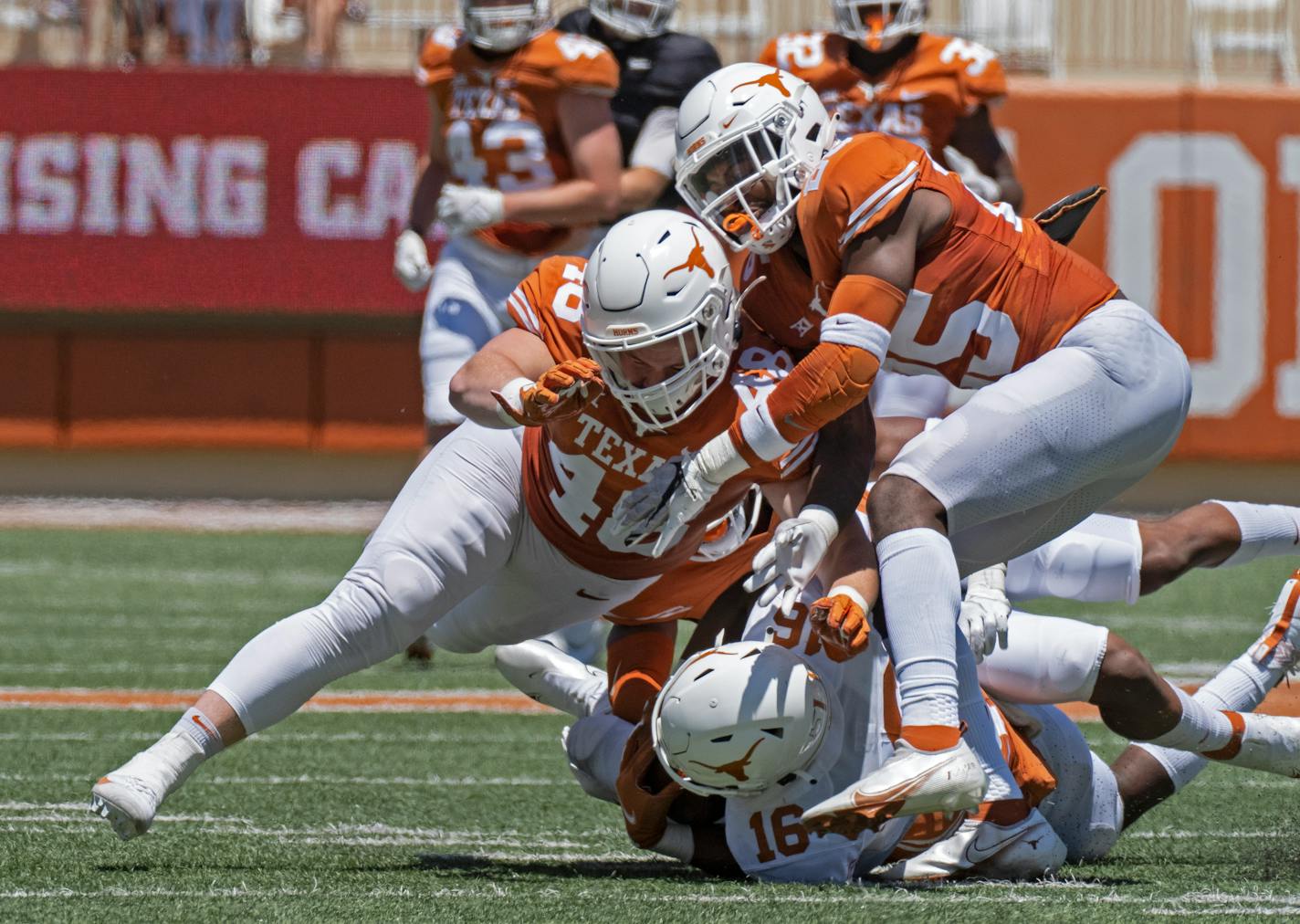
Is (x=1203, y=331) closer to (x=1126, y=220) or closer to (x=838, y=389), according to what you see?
(x=1126, y=220)

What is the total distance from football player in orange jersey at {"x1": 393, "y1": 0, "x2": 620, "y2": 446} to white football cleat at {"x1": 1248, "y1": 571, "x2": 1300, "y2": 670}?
271 cm

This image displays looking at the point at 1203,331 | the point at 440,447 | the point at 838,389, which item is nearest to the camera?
the point at 838,389

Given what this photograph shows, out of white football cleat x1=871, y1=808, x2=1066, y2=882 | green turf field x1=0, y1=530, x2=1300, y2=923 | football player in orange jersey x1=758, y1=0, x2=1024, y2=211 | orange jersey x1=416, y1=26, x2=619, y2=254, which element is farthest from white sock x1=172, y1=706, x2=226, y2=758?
football player in orange jersey x1=758, y1=0, x2=1024, y2=211

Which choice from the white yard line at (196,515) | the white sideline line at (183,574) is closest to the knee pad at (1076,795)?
the white sideline line at (183,574)

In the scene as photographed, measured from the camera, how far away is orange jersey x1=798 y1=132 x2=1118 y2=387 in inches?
148

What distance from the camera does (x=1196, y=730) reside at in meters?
3.94

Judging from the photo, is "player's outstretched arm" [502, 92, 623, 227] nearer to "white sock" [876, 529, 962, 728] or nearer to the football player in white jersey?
the football player in white jersey

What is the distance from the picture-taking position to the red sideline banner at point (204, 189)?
37.2ft

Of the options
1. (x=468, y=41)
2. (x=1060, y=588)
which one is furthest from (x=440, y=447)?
(x=468, y=41)

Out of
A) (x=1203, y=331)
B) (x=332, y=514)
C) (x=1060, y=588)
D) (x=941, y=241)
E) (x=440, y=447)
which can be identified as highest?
(x=941, y=241)

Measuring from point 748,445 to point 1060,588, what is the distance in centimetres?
107

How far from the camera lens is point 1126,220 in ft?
37.8

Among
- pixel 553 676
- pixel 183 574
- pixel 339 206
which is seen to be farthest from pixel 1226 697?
pixel 339 206

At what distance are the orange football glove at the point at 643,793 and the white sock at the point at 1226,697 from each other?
1005mm
